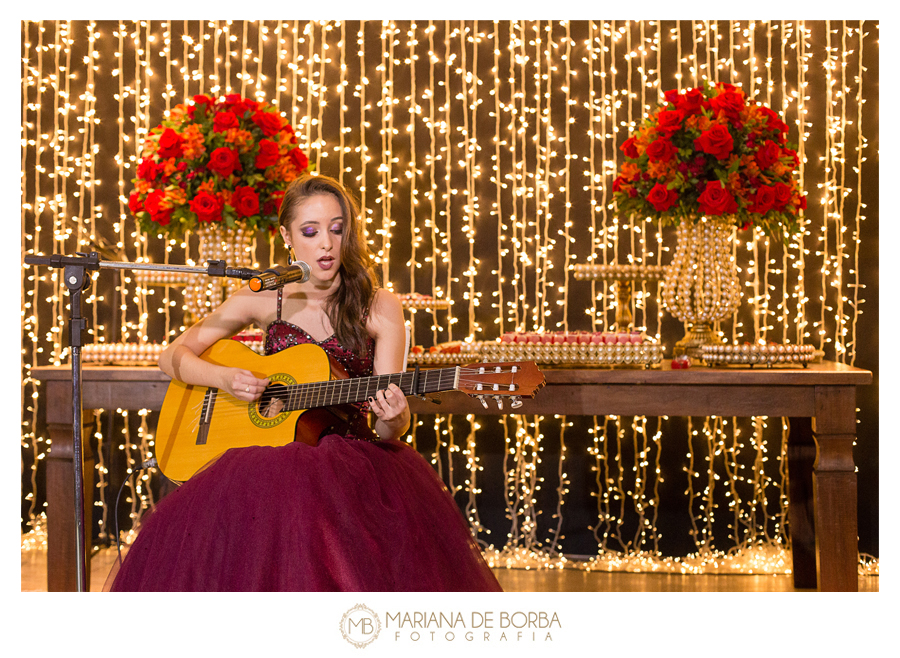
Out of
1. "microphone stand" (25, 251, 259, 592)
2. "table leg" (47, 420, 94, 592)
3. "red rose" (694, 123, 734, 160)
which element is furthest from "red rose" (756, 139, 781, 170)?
"table leg" (47, 420, 94, 592)

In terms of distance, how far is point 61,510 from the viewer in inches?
95.2

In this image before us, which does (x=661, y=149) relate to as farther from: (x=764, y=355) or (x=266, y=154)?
(x=266, y=154)

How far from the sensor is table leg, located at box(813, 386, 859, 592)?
2.15 m

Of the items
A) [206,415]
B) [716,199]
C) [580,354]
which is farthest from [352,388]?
[716,199]

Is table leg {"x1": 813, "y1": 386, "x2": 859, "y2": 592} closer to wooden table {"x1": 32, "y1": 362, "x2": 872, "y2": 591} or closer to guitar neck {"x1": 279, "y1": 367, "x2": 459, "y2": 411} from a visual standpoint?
wooden table {"x1": 32, "y1": 362, "x2": 872, "y2": 591}

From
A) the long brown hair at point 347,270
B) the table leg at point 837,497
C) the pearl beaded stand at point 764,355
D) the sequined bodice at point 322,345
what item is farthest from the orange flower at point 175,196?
the table leg at point 837,497

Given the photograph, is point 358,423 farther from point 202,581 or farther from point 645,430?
point 645,430

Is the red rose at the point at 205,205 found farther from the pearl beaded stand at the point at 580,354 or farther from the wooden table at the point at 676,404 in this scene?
the pearl beaded stand at the point at 580,354

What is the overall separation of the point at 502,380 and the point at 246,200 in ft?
4.09

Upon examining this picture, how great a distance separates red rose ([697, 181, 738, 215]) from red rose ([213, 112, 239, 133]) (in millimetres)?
1608

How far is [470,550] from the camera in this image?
6.17ft
